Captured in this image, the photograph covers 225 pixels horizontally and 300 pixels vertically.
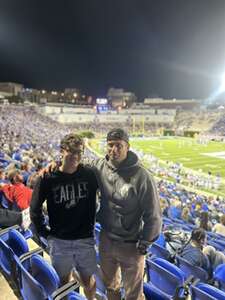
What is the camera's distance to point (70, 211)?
2504 millimetres

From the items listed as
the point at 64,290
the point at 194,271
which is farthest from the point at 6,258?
the point at 194,271

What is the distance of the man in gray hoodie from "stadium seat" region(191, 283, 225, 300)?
536mm

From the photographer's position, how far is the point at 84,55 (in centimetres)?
8850

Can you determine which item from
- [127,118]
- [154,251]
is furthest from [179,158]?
[127,118]

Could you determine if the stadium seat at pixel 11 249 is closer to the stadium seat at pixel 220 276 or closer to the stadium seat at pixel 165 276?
the stadium seat at pixel 165 276

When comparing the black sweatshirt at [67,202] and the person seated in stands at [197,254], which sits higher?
the black sweatshirt at [67,202]

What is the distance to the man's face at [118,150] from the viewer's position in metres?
2.59

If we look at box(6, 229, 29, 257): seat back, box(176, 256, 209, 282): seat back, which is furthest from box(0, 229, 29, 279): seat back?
box(176, 256, 209, 282): seat back

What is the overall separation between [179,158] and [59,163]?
32.1m

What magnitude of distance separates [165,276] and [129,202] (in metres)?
1.08

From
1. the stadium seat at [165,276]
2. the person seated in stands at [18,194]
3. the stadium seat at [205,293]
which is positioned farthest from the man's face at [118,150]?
the person seated in stands at [18,194]

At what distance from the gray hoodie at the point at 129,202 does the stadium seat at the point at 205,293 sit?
0.72 meters

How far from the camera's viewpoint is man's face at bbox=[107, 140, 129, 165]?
102 inches

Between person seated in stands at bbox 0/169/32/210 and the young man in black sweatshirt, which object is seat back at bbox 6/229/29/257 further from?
person seated in stands at bbox 0/169/32/210
